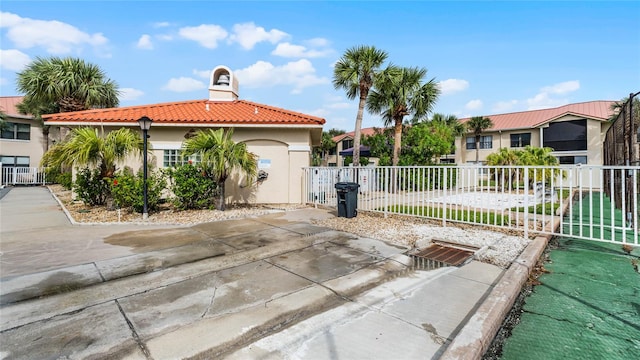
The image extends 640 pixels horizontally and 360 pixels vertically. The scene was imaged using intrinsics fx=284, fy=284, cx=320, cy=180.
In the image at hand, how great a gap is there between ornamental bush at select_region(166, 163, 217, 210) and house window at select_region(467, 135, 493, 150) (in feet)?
108

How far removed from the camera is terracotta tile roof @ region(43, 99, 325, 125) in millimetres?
10766

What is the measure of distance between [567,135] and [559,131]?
77cm

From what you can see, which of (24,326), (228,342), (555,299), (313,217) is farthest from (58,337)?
(313,217)

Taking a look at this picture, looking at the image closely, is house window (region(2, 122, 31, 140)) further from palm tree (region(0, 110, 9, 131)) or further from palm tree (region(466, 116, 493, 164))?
palm tree (region(466, 116, 493, 164))

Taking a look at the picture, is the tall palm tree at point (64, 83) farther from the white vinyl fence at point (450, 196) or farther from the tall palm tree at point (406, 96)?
the tall palm tree at point (406, 96)

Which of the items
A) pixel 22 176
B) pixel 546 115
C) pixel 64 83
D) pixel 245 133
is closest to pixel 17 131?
pixel 22 176

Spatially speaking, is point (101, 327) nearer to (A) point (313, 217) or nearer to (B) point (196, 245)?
(B) point (196, 245)

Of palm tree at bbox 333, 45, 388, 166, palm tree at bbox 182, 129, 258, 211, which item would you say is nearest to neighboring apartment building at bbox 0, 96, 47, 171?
palm tree at bbox 182, 129, 258, 211

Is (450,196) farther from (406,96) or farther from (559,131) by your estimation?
(559,131)

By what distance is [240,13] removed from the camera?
413 inches

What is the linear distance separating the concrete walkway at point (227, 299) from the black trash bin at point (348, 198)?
2.43 meters

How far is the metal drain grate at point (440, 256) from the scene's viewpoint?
184 inches

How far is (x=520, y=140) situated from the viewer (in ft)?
99.9

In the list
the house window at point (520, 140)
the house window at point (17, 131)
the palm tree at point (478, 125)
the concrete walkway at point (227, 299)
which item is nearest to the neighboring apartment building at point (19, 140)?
the house window at point (17, 131)
